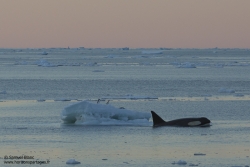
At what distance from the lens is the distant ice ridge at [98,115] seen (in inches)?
778

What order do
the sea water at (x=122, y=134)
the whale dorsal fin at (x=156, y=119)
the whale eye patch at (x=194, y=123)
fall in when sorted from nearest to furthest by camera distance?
the sea water at (x=122, y=134) → the whale dorsal fin at (x=156, y=119) → the whale eye patch at (x=194, y=123)

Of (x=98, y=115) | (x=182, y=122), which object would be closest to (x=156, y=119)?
(x=182, y=122)

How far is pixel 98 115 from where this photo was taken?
2000 cm

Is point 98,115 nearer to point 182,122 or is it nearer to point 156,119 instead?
point 156,119

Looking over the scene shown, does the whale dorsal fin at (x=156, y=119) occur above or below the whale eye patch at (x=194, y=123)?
above

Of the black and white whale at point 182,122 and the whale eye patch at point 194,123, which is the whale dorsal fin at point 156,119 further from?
the whale eye patch at point 194,123

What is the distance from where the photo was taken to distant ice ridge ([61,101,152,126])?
19766mm

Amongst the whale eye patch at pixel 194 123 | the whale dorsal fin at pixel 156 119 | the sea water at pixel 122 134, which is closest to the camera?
the sea water at pixel 122 134

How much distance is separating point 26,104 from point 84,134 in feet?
30.8

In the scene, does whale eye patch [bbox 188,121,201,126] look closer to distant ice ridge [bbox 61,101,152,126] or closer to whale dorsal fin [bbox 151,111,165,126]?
whale dorsal fin [bbox 151,111,165,126]

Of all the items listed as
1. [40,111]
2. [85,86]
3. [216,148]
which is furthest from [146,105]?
[85,86]

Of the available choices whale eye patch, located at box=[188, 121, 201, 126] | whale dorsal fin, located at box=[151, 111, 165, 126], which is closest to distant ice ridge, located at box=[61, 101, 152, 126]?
whale dorsal fin, located at box=[151, 111, 165, 126]

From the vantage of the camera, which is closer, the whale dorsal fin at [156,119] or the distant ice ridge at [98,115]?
the whale dorsal fin at [156,119]

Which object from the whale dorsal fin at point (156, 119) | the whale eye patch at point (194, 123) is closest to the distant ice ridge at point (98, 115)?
the whale dorsal fin at point (156, 119)
